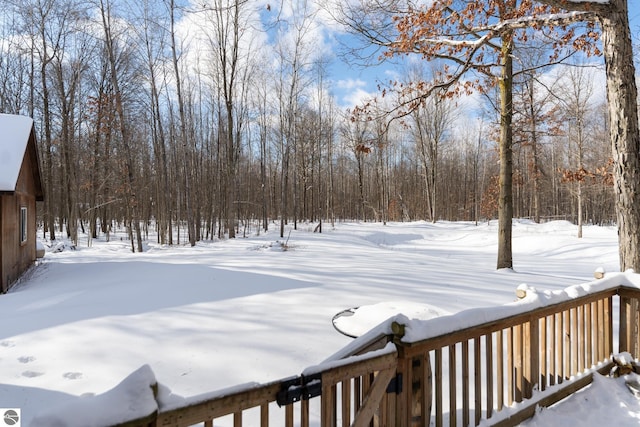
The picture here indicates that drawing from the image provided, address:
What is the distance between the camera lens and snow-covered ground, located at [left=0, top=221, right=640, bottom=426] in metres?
3.16

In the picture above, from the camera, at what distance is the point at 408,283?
6316 millimetres

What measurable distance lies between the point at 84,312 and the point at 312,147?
2647 centimetres

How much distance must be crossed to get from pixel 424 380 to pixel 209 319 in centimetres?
319

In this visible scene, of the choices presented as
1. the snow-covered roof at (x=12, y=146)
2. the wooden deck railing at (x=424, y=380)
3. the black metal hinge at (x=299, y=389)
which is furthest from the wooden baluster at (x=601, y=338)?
the snow-covered roof at (x=12, y=146)

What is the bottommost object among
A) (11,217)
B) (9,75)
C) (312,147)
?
(11,217)

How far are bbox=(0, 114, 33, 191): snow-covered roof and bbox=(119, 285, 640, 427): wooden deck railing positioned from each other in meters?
8.73

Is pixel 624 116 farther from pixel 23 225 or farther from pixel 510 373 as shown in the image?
pixel 23 225

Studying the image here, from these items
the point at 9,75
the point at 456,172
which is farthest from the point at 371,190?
the point at 9,75

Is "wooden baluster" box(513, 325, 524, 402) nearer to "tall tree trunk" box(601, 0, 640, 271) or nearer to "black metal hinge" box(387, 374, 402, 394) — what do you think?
"black metal hinge" box(387, 374, 402, 394)

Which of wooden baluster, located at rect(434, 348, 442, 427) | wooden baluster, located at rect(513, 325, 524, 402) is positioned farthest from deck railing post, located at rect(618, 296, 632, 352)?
wooden baluster, located at rect(434, 348, 442, 427)

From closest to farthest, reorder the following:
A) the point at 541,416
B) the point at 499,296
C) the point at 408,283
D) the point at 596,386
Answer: the point at 541,416
the point at 596,386
the point at 499,296
the point at 408,283

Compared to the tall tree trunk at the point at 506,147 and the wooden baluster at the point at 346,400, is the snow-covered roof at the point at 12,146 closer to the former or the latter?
the wooden baluster at the point at 346,400

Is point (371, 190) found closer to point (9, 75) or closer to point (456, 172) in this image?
point (456, 172)

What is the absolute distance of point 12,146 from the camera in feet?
29.9
